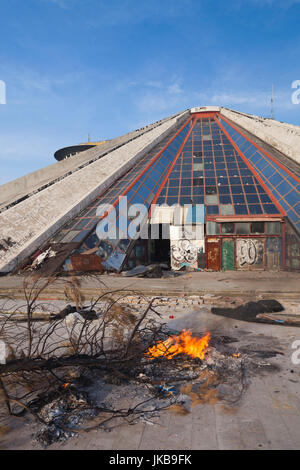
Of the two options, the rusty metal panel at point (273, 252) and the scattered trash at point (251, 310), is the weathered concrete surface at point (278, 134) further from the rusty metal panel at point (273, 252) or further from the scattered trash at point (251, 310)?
the scattered trash at point (251, 310)

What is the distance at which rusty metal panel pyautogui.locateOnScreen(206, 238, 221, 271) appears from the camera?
2156cm

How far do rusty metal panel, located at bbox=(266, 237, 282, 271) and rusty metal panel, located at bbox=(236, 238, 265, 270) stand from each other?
38cm

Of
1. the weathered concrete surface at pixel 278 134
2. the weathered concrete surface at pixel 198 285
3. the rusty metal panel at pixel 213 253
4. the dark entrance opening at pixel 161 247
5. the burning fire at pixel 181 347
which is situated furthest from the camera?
the weathered concrete surface at pixel 278 134

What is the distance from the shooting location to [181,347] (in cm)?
770

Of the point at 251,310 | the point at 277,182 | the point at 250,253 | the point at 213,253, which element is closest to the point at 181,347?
the point at 251,310

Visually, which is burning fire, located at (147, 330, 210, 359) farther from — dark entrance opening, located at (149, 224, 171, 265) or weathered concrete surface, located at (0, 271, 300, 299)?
dark entrance opening, located at (149, 224, 171, 265)

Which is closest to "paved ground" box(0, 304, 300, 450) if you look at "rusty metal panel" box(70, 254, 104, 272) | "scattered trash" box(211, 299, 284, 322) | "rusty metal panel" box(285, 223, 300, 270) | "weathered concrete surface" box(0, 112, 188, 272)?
"scattered trash" box(211, 299, 284, 322)

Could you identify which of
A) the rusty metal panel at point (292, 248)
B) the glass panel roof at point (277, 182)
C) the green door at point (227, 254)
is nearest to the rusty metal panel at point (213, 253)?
the green door at point (227, 254)

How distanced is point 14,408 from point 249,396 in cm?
479

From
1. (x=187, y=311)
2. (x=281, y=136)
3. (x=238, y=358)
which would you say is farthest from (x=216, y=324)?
(x=281, y=136)

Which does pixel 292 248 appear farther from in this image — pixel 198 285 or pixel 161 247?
pixel 161 247

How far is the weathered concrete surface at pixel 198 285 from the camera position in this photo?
14172 mm

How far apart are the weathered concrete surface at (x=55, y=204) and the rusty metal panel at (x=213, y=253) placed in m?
11.1

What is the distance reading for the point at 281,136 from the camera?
29297 millimetres
